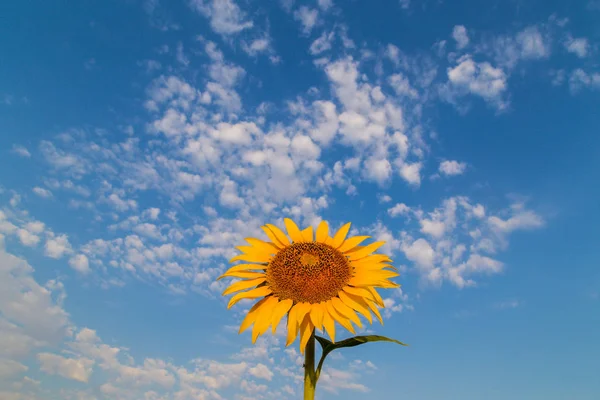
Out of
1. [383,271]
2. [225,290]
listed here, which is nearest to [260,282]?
[225,290]

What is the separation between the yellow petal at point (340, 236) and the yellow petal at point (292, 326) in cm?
194

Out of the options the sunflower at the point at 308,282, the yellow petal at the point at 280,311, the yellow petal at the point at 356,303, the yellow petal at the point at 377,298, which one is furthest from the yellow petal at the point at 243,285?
the yellow petal at the point at 377,298

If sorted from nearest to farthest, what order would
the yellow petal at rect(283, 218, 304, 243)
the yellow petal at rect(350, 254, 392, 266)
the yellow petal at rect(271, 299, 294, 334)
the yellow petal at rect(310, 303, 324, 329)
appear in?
the yellow petal at rect(310, 303, 324, 329), the yellow petal at rect(271, 299, 294, 334), the yellow petal at rect(350, 254, 392, 266), the yellow petal at rect(283, 218, 304, 243)

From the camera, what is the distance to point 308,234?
9.11 metres

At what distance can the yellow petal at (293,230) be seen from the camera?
898 cm

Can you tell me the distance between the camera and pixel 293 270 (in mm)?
7609

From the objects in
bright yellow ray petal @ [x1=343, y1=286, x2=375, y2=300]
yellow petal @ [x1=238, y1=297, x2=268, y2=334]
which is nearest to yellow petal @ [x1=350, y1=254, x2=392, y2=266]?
bright yellow ray petal @ [x1=343, y1=286, x2=375, y2=300]

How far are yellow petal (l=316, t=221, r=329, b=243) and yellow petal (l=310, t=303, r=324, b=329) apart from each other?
6.68 ft

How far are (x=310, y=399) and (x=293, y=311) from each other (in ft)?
4.18

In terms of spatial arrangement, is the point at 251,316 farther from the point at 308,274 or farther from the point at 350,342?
the point at 350,342

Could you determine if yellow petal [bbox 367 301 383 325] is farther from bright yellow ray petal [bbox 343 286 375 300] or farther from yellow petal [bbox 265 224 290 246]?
yellow petal [bbox 265 224 290 246]

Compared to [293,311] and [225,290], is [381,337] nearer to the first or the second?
[293,311]

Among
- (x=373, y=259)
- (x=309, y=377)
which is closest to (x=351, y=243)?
(x=373, y=259)

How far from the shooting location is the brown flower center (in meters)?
7.36
